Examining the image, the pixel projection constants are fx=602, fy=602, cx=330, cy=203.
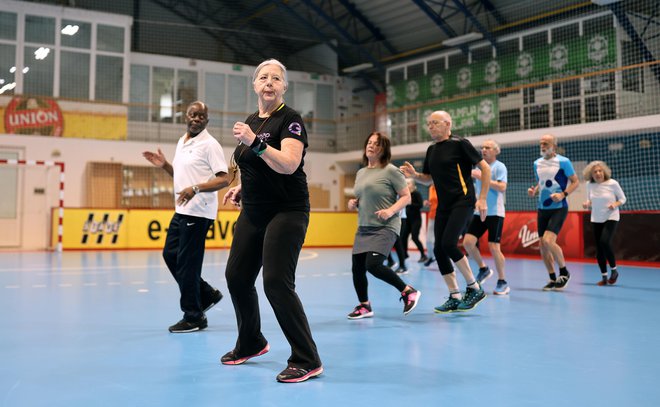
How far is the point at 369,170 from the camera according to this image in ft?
20.0

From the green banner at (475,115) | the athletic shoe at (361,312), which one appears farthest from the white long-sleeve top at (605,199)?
the green banner at (475,115)

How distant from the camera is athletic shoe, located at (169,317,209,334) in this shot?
195 inches

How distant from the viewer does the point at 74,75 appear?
2095 cm

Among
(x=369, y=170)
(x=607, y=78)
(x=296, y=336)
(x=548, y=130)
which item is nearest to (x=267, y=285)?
(x=296, y=336)

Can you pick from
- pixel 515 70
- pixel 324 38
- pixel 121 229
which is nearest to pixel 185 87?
pixel 324 38

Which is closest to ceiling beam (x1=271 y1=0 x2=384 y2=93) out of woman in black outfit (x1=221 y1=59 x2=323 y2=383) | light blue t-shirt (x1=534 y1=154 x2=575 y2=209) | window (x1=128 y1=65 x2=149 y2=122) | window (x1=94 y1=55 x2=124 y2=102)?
window (x1=128 y1=65 x2=149 y2=122)

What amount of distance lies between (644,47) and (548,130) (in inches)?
160

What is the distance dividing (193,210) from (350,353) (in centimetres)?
181

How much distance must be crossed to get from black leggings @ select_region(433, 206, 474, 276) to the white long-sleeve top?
413cm

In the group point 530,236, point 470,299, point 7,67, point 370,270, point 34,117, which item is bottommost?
point 470,299

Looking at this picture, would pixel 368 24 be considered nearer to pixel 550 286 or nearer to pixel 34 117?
pixel 34 117

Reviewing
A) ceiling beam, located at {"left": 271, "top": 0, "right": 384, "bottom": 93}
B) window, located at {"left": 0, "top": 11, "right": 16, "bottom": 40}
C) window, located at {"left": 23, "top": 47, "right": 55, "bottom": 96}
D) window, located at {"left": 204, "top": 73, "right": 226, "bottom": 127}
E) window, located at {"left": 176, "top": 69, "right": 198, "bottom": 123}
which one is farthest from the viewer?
window, located at {"left": 204, "top": 73, "right": 226, "bottom": 127}

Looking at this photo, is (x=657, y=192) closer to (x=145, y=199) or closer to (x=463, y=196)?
(x=463, y=196)

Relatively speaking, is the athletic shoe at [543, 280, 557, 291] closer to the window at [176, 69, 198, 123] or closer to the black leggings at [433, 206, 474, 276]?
the black leggings at [433, 206, 474, 276]
